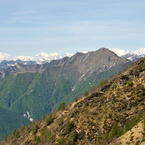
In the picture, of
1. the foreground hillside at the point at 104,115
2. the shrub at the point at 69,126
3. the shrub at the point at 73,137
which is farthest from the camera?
the shrub at the point at 69,126

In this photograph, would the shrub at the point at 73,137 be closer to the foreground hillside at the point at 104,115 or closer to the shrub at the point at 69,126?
the foreground hillside at the point at 104,115

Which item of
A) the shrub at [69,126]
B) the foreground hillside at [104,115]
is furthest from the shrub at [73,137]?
the shrub at [69,126]

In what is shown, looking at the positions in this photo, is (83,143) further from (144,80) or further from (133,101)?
(144,80)

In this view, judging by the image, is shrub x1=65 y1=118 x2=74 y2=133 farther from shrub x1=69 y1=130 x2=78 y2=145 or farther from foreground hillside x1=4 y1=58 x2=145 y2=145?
shrub x1=69 y1=130 x2=78 y2=145

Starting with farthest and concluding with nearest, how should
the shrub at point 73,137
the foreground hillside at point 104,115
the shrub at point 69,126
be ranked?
the shrub at point 69,126 → the shrub at point 73,137 → the foreground hillside at point 104,115

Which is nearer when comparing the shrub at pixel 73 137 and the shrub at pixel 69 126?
the shrub at pixel 73 137

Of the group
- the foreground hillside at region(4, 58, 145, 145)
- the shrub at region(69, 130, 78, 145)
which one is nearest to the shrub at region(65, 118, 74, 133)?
the foreground hillside at region(4, 58, 145, 145)

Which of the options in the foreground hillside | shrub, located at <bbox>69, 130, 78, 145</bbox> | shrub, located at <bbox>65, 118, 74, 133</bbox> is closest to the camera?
the foreground hillside

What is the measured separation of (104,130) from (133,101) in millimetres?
26674

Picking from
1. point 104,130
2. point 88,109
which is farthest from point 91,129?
point 88,109

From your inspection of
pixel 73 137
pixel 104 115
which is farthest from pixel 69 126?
pixel 104 115

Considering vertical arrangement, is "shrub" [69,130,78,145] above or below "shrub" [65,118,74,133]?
below

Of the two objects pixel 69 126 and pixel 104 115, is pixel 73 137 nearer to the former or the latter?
pixel 69 126

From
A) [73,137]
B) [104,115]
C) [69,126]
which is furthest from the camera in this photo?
[69,126]
